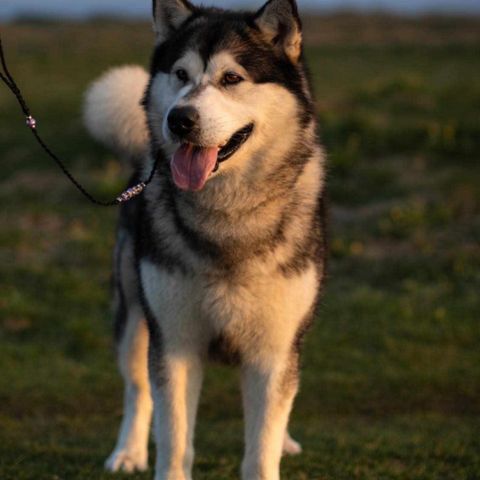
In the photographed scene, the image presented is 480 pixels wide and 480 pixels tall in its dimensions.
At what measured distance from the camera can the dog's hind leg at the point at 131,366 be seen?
5594 mm

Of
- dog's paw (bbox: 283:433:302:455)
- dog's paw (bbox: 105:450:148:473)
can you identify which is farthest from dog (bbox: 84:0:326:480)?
dog's paw (bbox: 283:433:302:455)

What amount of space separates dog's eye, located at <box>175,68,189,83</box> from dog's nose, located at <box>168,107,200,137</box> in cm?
27

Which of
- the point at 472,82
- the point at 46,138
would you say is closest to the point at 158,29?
the point at 46,138

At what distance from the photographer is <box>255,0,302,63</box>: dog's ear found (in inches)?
176

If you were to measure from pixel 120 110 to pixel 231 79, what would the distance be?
1.49m

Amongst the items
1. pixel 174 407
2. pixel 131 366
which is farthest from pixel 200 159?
pixel 131 366

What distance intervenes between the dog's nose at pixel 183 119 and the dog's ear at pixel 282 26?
628 millimetres

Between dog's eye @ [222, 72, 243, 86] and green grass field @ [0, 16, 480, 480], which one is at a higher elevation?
dog's eye @ [222, 72, 243, 86]

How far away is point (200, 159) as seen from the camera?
435cm

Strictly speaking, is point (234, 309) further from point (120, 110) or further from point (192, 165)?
point (120, 110)

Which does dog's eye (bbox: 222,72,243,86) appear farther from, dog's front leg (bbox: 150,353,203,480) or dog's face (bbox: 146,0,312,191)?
dog's front leg (bbox: 150,353,203,480)

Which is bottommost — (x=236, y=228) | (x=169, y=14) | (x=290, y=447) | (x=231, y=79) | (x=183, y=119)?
(x=290, y=447)

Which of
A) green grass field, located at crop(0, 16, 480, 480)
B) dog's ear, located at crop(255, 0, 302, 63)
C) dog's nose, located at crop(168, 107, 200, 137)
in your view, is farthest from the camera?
green grass field, located at crop(0, 16, 480, 480)

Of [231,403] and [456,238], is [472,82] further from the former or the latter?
A: [231,403]
